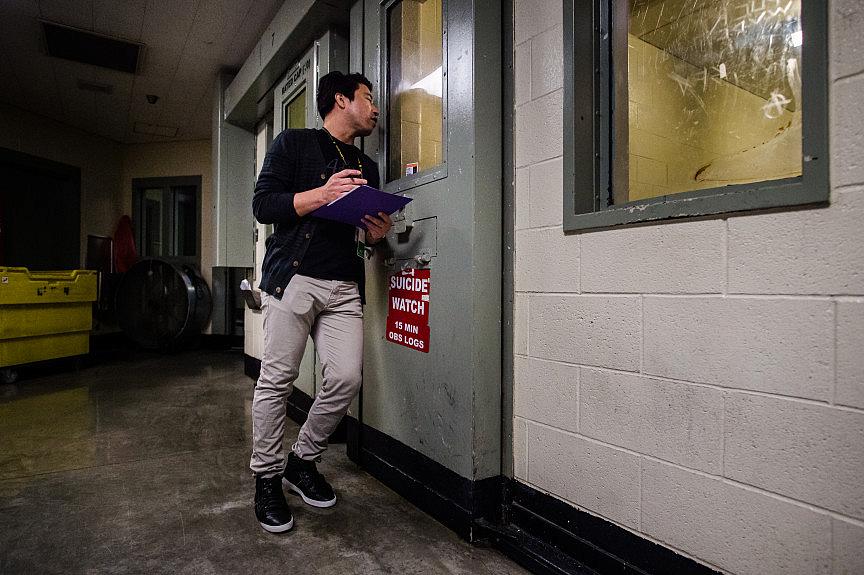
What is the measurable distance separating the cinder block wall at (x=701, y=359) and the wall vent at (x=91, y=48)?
13.4 feet

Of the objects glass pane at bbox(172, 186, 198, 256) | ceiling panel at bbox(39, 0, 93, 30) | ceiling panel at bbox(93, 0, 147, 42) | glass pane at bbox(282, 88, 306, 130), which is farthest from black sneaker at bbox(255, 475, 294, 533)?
glass pane at bbox(172, 186, 198, 256)

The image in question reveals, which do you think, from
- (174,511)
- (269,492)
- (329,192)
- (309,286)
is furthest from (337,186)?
(174,511)

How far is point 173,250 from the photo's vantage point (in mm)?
6898

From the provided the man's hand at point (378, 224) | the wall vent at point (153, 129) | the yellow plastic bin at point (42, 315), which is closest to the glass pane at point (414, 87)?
the man's hand at point (378, 224)

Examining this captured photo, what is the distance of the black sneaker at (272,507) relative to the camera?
5.31 ft

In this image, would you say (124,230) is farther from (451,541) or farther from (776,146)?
(776,146)

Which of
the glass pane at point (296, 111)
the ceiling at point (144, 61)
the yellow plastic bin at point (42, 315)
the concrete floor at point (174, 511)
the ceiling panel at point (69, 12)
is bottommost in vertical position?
the concrete floor at point (174, 511)

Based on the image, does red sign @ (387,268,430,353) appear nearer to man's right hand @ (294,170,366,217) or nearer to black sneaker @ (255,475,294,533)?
man's right hand @ (294,170,366,217)

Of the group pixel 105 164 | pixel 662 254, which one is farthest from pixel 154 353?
pixel 662 254

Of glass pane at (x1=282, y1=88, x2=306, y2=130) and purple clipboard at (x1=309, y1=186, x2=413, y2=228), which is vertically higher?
glass pane at (x1=282, y1=88, x2=306, y2=130)

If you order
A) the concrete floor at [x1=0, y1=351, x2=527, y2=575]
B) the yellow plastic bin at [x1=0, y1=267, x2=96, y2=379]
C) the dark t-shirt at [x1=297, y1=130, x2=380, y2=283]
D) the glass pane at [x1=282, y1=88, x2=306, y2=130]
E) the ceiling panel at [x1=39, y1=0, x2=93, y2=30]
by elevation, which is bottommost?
the concrete floor at [x1=0, y1=351, x2=527, y2=575]

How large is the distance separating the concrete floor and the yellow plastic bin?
1.25 meters

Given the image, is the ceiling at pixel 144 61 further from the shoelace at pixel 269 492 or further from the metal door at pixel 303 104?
the shoelace at pixel 269 492

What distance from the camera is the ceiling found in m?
3.62
